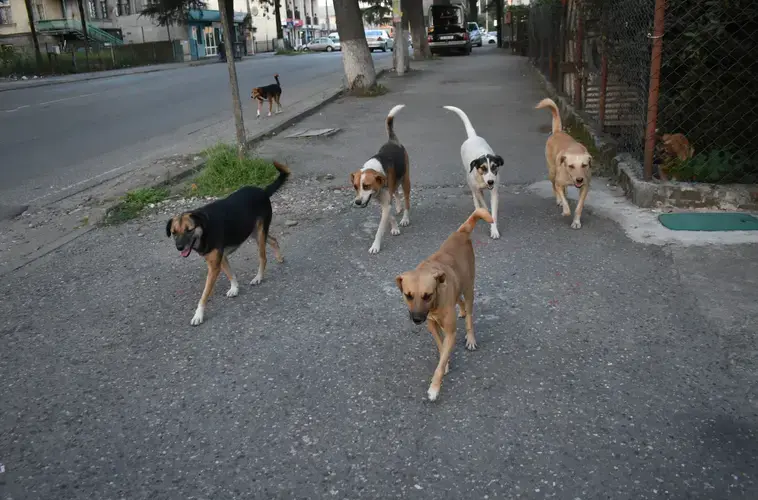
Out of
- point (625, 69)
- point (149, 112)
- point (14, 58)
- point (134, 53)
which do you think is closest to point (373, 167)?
point (625, 69)

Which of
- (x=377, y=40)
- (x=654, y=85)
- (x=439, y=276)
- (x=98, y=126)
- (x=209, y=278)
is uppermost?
(x=377, y=40)

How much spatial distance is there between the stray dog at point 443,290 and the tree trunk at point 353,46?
14.4 meters

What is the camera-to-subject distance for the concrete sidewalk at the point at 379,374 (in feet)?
9.25

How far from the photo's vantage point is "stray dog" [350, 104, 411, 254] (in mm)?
5285

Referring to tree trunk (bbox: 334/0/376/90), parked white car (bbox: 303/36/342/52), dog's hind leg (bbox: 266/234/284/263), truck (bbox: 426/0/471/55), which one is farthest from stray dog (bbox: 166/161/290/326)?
parked white car (bbox: 303/36/342/52)

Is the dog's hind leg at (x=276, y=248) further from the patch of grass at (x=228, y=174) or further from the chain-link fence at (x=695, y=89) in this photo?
the chain-link fence at (x=695, y=89)

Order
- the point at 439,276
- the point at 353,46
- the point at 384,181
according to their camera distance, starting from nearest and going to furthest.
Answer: the point at 439,276 < the point at 384,181 < the point at 353,46

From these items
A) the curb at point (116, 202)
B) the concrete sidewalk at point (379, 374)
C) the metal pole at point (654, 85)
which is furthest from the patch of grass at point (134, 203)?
the metal pole at point (654, 85)

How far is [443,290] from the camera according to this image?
3.28 metres

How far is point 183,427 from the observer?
3246mm

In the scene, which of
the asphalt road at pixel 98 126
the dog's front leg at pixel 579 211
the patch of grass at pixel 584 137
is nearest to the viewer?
the dog's front leg at pixel 579 211

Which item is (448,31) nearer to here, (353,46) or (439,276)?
(353,46)

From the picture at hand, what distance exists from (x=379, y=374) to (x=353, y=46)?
15.0 meters

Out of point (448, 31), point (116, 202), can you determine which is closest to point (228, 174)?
point (116, 202)
